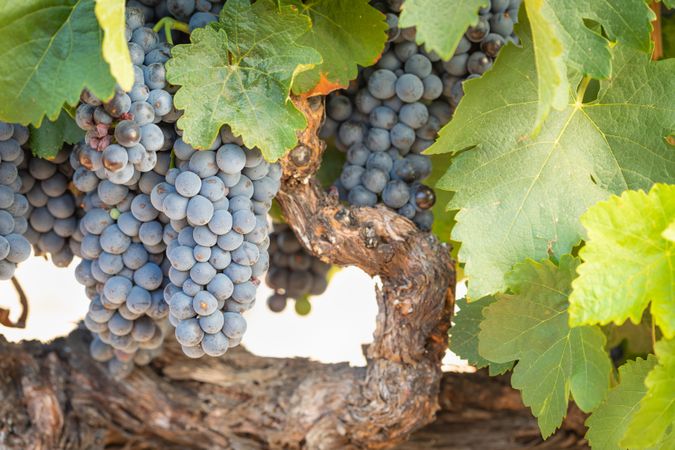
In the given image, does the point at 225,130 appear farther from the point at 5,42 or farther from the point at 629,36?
the point at 629,36

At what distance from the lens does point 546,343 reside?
1.07 metres

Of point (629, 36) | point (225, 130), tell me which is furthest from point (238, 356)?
point (629, 36)

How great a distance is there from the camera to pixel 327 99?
50.0 inches

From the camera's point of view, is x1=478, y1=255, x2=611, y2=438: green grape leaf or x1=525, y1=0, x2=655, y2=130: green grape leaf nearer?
x1=525, y1=0, x2=655, y2=130: green grape leaf

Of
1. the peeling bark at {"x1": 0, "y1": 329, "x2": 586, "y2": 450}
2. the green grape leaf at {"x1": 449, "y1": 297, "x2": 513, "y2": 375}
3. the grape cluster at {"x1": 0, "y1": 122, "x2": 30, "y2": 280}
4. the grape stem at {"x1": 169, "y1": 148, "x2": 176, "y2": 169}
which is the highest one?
the grape stem at {"x1": 169, "y1": 148, "x2": 176, "y2": 169}

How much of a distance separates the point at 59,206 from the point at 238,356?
0.48 meters

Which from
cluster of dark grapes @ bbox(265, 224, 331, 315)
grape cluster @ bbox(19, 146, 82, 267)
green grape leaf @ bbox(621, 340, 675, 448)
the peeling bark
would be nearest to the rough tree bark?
the peeling bark

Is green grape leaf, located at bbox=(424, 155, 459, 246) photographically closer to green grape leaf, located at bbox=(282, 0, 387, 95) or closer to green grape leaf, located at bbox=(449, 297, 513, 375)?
green grape leaf, located at bbox=(449, 297, 513, 375)

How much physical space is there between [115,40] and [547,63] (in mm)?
436

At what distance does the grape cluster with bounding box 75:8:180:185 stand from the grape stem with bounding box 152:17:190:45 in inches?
0.9

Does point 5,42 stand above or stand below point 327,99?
above

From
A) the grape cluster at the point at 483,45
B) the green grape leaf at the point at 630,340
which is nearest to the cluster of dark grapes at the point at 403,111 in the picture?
the grape cluster at the point at 483,45

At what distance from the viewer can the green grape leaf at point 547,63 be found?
2.83 ft

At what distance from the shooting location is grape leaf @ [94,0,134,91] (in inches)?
32.7
